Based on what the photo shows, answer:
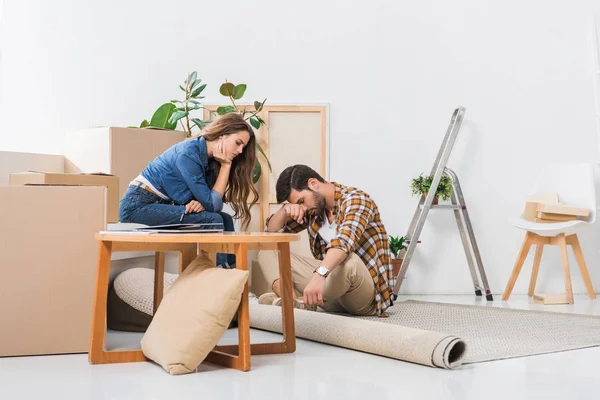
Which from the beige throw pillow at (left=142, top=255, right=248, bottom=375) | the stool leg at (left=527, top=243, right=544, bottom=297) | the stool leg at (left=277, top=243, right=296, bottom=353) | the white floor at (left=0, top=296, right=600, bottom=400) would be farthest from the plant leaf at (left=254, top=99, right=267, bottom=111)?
the beige throw pillow at (left=142, top=255, right=248, bottom=375)

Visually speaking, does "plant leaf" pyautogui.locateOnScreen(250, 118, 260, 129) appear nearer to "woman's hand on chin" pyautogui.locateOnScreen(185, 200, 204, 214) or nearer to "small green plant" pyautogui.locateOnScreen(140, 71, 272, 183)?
"small green plant" pyautogui.locateOnScreen(140, 71, 272, 183)

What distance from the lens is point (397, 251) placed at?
190 inches

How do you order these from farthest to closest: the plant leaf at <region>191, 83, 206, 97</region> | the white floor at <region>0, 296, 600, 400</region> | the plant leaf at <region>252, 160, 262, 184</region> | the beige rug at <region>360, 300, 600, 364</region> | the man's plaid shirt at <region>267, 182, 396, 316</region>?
1. the plant leaf at <region>252, 160, 262, 184</region>
2. the plant leaf at <region>191, 83, 206, 97</region>
3. the man's plaid shirt at <region>267, 182, 396, 316</region>
4. the beige rug at <region>360, 300, 600, 364</region>
5. the white floor at <region>0, 296, 600, 400</region>

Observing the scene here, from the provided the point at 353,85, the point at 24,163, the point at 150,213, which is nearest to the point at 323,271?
the point at 150,213

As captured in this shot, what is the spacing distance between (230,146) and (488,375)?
162cm

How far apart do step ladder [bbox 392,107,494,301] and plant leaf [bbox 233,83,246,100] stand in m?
1.39

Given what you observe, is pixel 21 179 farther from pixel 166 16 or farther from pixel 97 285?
pixel 166 16

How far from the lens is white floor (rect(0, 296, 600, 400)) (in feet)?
6.16

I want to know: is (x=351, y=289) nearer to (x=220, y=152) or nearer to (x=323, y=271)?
(x=323, y=271)

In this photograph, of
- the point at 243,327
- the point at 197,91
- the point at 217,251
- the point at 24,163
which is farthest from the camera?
the point at 197,91

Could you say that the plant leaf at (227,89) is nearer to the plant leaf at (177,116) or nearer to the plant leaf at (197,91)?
the plant leaf at (197,91)

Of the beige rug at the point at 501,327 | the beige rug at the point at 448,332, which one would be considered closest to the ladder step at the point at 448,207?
the beige rug at the point at 501,327

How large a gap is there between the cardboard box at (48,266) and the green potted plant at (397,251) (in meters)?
2.61

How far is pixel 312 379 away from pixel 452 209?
9.94 ft
